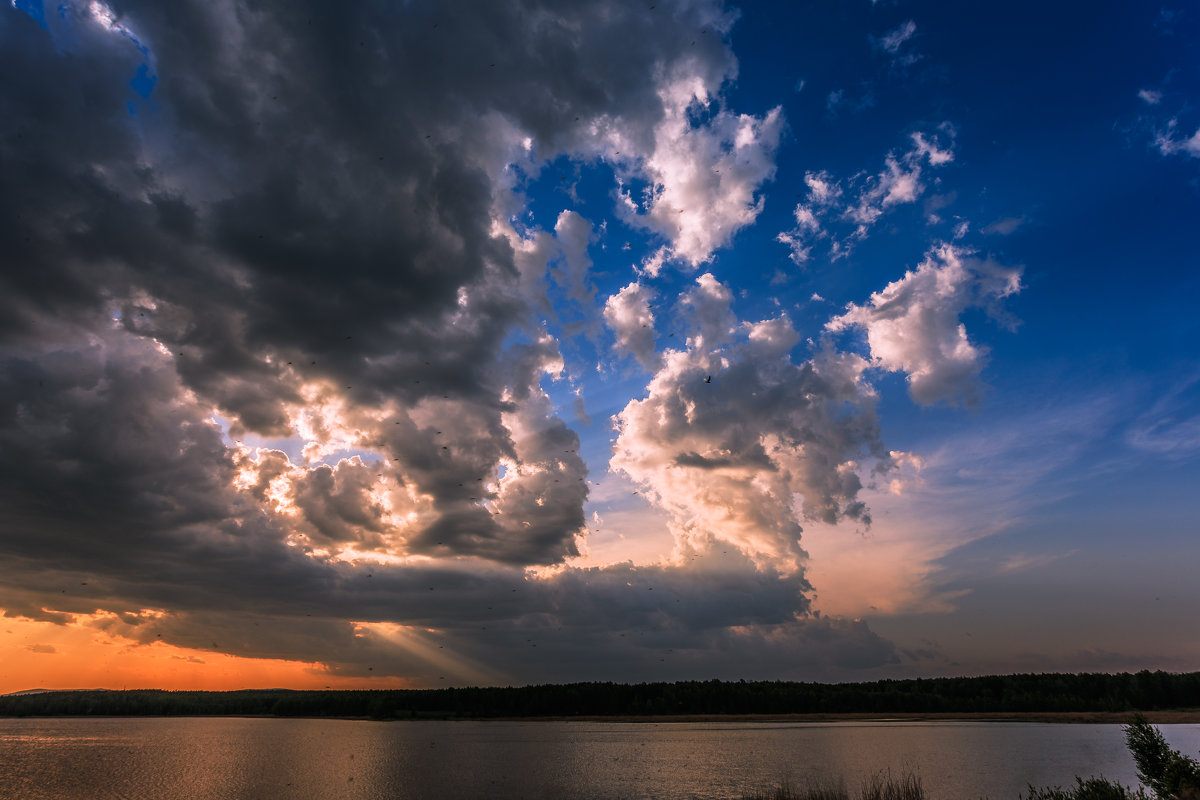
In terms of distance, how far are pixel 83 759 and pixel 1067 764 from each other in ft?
439

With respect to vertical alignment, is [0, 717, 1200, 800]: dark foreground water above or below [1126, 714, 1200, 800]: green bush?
below

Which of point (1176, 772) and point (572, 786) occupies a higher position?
point (1176, 772)

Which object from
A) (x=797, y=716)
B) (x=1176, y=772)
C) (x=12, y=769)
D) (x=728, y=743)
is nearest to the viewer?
(x=1176, y=772)

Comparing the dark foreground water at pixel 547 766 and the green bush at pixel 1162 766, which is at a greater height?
the green bush at pixel 1162 766

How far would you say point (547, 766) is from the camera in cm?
7819

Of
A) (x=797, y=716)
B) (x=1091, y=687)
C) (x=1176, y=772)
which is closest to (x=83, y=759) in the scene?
(x=1176, y=772)

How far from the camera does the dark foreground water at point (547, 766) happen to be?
2238 inches

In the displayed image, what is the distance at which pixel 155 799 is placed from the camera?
54.7m

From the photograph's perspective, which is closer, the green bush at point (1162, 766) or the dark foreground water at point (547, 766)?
the green bush at point (1162, 766)

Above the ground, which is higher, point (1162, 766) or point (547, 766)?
point (1162, 766)

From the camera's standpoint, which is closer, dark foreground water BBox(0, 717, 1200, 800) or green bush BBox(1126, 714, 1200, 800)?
→ green bush BBox(1126, 714, 1200, 800)

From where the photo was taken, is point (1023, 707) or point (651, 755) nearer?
point (651, 755)

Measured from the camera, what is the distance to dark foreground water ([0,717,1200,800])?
186 ft

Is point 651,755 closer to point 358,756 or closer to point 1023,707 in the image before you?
point 358,756
